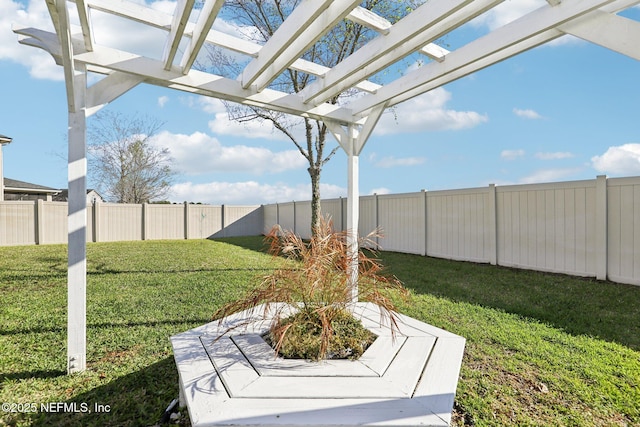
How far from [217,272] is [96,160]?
42.0 ft

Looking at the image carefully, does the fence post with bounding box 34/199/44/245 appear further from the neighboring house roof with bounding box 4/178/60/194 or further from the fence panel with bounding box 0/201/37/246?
the neighboring house roof with bounding box 4/178/60/194

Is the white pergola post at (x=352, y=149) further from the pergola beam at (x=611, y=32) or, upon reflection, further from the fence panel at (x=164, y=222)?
the fence panel at (x=164, y=222)

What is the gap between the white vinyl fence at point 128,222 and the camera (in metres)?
9.45

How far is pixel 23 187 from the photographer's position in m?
14.0

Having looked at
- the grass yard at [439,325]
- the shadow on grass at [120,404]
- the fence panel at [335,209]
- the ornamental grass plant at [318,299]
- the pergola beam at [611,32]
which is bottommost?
the shadow on grass at [120,404]

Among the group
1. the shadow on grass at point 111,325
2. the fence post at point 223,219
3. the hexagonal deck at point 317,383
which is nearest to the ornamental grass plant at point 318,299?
the hexagonal deck at point 317,383

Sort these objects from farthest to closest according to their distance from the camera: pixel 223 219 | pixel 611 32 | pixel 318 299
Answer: pixel 223 219, pixel 318 299, pixel 611 32

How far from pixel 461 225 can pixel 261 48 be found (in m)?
5.40

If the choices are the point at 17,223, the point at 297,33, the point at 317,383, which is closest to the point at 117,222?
the point at 17,223

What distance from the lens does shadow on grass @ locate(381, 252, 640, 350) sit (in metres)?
3.31

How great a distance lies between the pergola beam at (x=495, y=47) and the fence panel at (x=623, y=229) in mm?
3453

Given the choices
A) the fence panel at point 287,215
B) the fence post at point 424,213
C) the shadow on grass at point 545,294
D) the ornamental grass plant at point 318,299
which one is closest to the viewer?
the ornamental grass plant at point 318,299

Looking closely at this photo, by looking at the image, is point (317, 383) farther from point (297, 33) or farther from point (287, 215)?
point (287, 215)

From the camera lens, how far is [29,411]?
202 centimetres
